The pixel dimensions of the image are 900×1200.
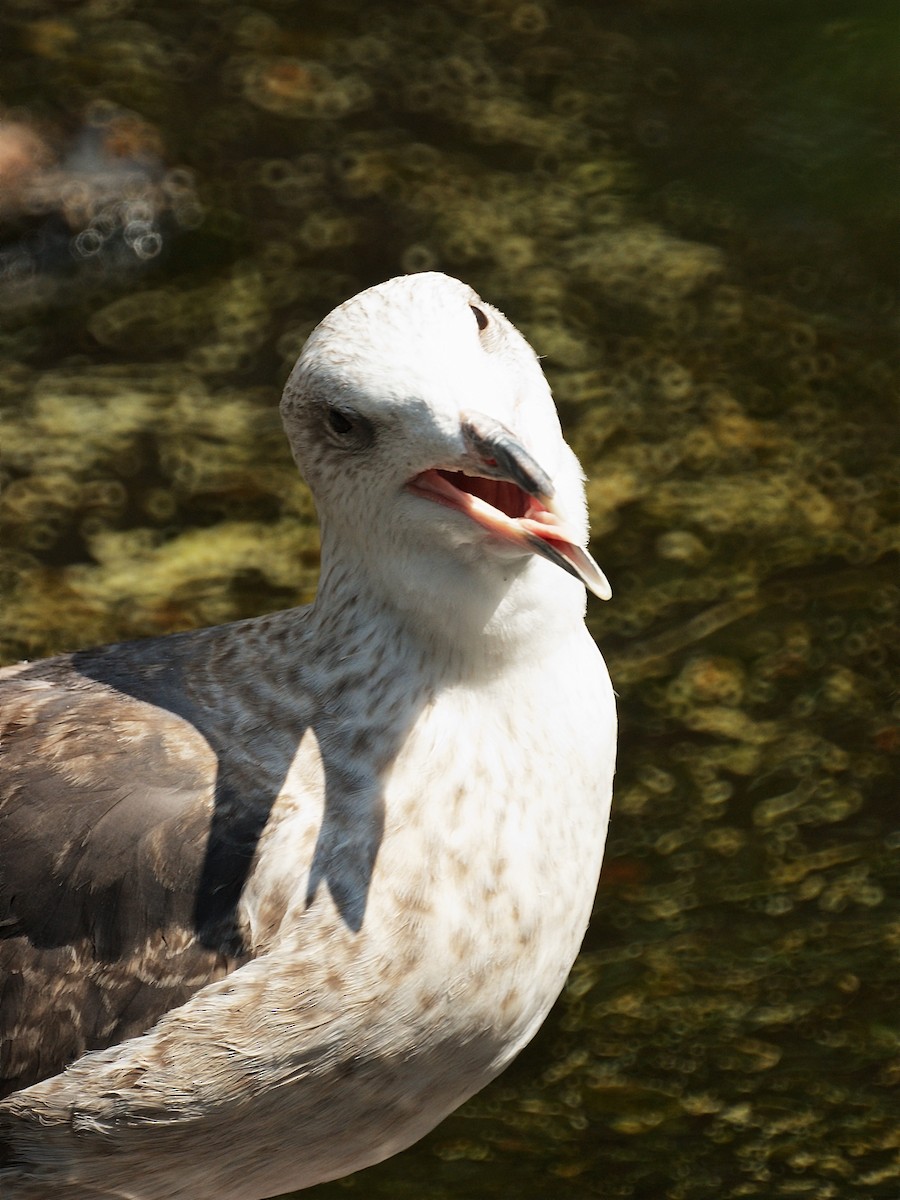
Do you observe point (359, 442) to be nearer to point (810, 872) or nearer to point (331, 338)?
point (331, 338)

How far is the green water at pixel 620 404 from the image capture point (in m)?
4.56

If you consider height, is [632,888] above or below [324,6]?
below

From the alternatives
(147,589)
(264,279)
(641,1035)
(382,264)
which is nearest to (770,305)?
(382,264)

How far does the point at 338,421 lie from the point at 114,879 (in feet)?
3.17

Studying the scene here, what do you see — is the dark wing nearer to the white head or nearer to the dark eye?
the white head

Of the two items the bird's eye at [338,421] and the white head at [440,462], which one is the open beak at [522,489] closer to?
the white head at [440,462]

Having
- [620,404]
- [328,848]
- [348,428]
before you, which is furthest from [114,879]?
[620,404]

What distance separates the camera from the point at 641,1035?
4.60 meters

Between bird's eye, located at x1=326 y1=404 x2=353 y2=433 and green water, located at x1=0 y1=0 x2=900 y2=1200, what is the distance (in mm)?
2010

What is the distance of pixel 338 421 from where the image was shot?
126 inches

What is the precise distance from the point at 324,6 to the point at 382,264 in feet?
6.32

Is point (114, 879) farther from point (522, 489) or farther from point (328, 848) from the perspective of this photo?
point (522, 489)

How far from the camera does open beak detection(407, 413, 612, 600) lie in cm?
285

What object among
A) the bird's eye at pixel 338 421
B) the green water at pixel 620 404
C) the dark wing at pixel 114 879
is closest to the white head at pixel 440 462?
the bird's eye at pixel 338 421
